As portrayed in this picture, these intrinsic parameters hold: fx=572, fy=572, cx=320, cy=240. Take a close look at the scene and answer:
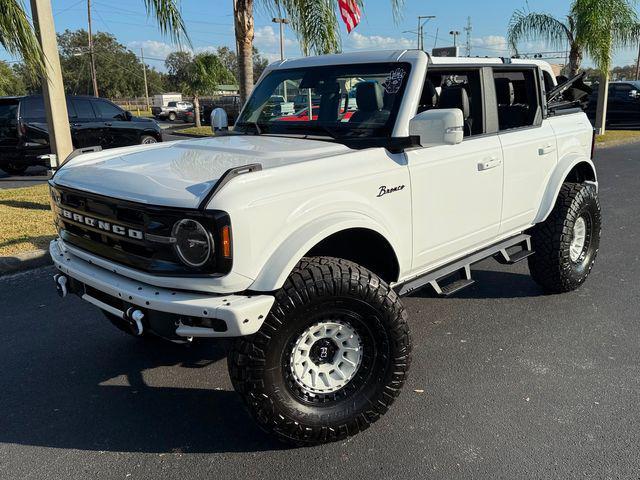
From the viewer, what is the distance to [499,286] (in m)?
5.17

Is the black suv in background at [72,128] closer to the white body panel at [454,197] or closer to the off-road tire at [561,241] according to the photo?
the off-road tire at [561,241]

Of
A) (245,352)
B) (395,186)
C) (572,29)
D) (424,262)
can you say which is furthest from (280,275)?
(572,29)

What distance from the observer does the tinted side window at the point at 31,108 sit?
12273 mm

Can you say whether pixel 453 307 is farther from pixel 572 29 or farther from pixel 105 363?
pixel 572 29

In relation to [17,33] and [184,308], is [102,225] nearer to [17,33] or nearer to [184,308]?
[184,308]

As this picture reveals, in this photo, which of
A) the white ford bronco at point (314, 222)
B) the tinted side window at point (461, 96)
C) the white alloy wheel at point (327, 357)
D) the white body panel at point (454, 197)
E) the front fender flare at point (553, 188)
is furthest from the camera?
the front fender flare at point (553, 188)

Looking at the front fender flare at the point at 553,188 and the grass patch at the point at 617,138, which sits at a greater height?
the front fender flare at the point at 553,188

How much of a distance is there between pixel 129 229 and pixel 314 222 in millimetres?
896

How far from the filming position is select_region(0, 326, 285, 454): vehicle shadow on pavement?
2.97 meters

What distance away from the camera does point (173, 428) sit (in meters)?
3.07

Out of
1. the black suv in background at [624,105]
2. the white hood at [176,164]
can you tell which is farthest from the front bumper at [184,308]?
the black suv in background at [624,105]

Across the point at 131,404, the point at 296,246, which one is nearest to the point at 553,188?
the point at 296,246

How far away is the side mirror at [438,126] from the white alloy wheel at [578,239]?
7.54 feet

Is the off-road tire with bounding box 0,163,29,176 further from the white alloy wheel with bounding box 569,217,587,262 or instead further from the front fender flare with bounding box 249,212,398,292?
the front fender flare with bounding box 249,212,398,292
